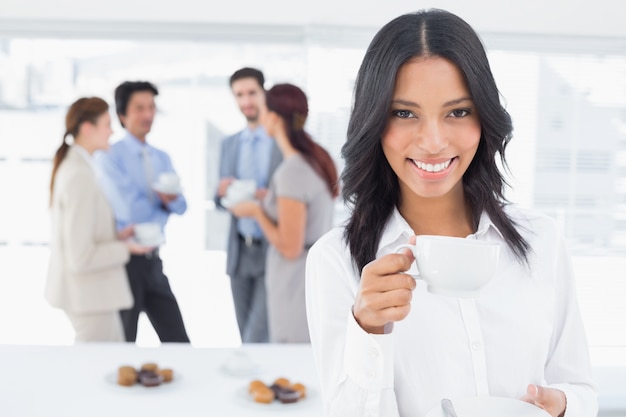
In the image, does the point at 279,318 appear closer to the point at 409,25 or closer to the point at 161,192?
the point at 161,192

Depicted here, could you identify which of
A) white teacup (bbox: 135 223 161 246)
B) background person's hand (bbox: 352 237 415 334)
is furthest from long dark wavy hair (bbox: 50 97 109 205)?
background person's hand (bbox: 352 237 415 334)

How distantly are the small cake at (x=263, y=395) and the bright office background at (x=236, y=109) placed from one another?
2783mm

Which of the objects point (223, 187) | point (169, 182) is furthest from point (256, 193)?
point (169, 182)

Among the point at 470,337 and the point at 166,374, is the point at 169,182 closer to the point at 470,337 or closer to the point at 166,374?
the point at 166,374

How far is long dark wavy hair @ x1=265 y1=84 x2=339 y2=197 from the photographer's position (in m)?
2.96

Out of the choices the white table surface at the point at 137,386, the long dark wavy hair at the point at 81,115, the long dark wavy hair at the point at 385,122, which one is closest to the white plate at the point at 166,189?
the long dark wavy hair at the point at 81,115

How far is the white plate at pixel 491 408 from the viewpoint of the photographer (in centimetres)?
91

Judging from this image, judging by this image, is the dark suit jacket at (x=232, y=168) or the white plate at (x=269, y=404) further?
the dark suit jacket at (x=232, y=168)

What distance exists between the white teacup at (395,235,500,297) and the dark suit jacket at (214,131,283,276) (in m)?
2.64

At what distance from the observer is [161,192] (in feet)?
11.5

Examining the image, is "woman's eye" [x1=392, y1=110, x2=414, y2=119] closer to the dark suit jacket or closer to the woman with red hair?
the woman with red hair

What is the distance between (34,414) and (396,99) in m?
1.23

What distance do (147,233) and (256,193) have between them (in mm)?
593

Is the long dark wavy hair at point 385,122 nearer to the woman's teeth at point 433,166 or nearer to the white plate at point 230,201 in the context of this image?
the woman's teeth at point 433,166
